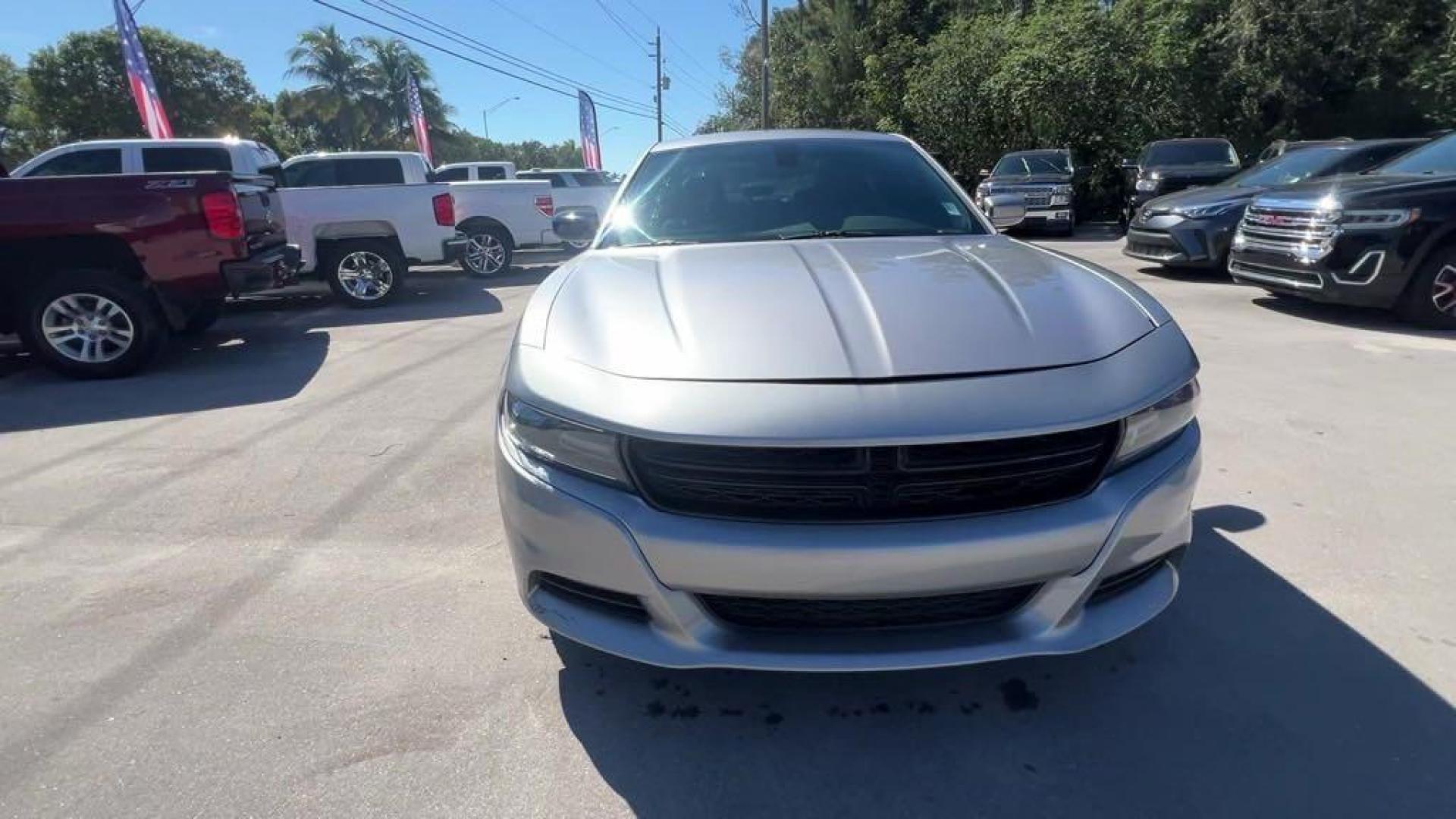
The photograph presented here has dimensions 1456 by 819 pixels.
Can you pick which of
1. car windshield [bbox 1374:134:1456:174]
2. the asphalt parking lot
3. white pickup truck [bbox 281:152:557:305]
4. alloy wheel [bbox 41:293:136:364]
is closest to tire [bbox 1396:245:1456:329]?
car windshield [bbox 1374:134:1456:174]

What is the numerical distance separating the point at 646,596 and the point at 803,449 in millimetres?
512

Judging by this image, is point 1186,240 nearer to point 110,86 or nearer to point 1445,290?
point 1445,290

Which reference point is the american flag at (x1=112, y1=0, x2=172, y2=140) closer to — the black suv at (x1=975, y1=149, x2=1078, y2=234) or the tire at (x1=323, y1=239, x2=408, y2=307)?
the tire at (x1=323, y1=239, x2=408, y2=307)

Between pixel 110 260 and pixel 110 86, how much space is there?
40097 millimetres

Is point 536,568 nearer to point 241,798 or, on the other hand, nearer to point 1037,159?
point 241,798

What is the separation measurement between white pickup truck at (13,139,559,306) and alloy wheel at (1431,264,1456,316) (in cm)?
1014

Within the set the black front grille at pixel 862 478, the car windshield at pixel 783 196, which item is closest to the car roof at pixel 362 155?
the car windshield at pixel 783 196

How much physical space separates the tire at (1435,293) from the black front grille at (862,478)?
6.73 metres

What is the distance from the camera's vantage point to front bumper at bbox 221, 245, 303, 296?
6633mm

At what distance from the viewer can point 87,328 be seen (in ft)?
20.7

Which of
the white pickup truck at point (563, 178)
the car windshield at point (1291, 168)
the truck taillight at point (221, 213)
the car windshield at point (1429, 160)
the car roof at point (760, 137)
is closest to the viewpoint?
the car roof at point (760, 137)

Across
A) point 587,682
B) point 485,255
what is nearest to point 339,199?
point 485,255

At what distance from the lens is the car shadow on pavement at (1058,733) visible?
1.96 metres

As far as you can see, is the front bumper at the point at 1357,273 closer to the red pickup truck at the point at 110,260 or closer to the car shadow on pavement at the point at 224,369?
the car shadow on pavement at the point at 224,369
